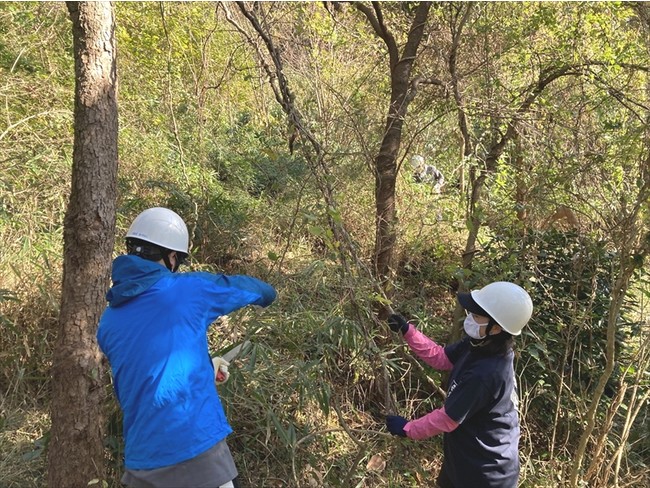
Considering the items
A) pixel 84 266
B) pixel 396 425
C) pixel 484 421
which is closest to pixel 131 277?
pixel 84 266

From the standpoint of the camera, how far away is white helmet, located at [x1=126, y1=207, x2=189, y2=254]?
1930 mm

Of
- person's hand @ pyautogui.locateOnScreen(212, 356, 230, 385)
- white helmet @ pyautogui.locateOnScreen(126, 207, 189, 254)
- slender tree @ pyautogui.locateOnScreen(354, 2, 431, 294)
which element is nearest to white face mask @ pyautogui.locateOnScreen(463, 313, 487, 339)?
person's hand @ pyautogui.locateOnScreen(212, 356, 230, 385)

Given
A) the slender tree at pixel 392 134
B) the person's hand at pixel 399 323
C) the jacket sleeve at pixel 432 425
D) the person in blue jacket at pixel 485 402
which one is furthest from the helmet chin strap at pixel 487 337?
the slender tree at pixel 392 134

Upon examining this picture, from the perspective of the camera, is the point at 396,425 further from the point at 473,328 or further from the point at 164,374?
the point at 164,374

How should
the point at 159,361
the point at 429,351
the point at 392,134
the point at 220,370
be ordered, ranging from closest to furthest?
the point at 159,361 < the point at 220,370 < the point at 429,351 < the point at 392,134

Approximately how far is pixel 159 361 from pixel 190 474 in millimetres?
437

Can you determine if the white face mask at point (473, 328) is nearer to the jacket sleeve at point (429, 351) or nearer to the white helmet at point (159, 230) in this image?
the jacket sleeve at point (429, 351)

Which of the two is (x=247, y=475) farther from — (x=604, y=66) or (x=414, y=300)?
(x=604, y=66)

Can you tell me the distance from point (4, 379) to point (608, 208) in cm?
416

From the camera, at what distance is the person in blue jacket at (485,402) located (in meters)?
2.05

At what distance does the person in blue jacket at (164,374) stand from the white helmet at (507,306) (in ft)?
3.80

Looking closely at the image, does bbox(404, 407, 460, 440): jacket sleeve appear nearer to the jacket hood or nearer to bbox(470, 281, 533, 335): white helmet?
bbox(470, 281, 533, 335): white helmet

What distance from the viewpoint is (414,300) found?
457 centimetres

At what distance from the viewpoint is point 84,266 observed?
2627 millimetres
